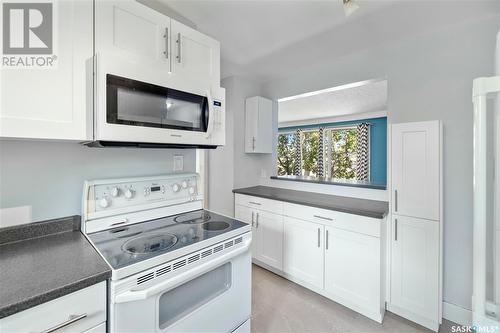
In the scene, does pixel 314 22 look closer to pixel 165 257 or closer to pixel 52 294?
pixel 165 257

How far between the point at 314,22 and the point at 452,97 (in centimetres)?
124

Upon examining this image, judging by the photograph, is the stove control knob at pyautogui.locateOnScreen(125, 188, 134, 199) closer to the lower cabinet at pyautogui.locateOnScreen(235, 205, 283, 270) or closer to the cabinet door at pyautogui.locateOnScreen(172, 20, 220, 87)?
the cabinet door at pyautogui.locateOnScreen(172, 20, 220, 87)

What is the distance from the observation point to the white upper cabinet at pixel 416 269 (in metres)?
1.62

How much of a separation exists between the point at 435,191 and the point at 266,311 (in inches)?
64.0

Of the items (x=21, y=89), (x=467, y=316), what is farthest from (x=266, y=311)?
(x=21, y=89)

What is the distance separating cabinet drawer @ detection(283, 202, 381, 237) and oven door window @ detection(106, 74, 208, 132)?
4.02 feet

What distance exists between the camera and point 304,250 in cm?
211

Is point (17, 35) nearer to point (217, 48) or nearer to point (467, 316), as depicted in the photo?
point (217, 48)

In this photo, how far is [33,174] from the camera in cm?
115

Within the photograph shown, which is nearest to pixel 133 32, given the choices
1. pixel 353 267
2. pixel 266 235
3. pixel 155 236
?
pixel 155 236

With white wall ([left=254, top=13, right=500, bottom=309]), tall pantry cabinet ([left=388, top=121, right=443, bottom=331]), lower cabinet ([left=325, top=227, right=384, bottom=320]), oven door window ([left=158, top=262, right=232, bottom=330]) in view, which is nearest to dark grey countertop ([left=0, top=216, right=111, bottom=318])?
oven door window ([left=158, top=262, right=232, bottom=330])

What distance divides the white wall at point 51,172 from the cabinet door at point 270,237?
1.45 metres

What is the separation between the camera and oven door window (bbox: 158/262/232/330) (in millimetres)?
1025

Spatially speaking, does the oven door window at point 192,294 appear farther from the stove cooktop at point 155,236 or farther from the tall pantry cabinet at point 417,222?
the tall pantry cabinet at point 417,222
